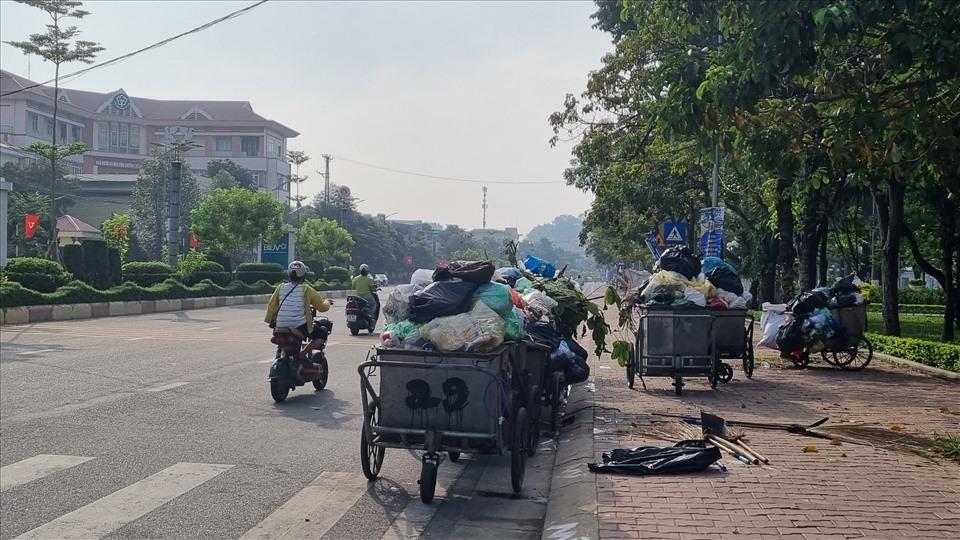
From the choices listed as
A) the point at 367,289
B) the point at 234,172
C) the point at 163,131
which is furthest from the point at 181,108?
the point at 367,289

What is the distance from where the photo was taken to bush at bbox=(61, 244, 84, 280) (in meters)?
30.9

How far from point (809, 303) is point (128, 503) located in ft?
39.5

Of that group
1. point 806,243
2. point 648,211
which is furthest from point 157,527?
point 648,211

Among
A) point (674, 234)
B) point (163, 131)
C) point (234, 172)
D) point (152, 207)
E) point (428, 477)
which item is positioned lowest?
point (428, 477)

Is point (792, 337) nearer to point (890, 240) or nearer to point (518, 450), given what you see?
point (890, 240)

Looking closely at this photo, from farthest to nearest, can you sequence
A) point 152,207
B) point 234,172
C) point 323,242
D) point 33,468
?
point 234,172
point 323,242
point 152,207
point 33,468

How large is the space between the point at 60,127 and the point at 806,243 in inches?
3615

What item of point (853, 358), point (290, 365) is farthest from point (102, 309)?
point (853, 358)

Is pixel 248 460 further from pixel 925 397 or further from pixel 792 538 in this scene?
pixel 925 397

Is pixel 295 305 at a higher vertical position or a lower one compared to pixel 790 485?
higher

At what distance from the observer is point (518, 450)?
22.2 ft

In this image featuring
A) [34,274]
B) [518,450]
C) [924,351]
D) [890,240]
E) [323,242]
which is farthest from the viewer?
[323,242]

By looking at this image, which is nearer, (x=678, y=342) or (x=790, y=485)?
(x=790, y=485)

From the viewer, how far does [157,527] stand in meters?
5.73
